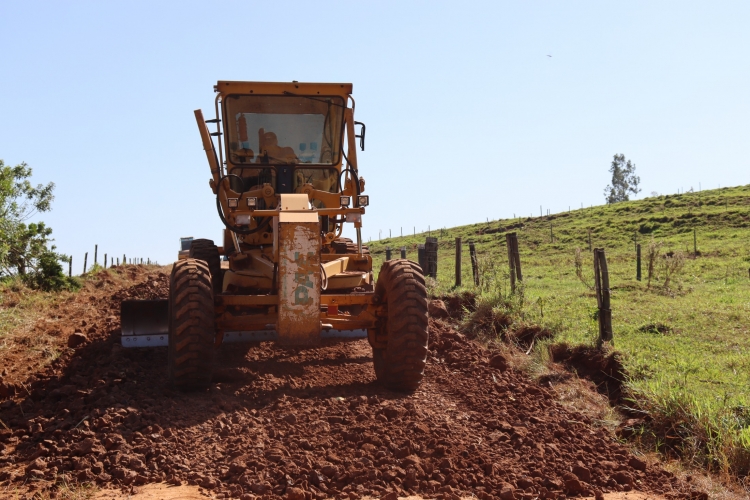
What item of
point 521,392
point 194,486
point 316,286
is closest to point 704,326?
point 521,392

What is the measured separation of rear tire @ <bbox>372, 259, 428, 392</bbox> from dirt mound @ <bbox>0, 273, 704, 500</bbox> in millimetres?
202

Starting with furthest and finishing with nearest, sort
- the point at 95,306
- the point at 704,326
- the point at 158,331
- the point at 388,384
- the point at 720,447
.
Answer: the point at 95,306
the point at 704,326
the point at 158,331
the point at 388,384
the point at 720,447

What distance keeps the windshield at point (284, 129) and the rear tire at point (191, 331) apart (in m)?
2.33

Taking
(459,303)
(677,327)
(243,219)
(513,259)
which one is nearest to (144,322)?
(243,219)

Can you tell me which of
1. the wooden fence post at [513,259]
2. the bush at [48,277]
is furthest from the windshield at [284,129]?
the bush at [48,277]

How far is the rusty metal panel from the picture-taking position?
6680mm

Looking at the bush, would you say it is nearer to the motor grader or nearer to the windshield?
the motor grader

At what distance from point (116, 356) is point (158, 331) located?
55 cm

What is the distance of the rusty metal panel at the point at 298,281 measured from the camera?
6680 mm

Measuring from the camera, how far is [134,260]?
1678 inches

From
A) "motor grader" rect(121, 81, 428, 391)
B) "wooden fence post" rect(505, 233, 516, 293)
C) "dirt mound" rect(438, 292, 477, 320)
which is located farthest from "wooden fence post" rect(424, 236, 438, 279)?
"motor grader" rect(121, 81, 428, 391)

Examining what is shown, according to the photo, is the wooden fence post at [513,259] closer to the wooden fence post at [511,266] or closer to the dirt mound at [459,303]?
the wooden fence post at [511,266]

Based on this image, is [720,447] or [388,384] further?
[388,384]

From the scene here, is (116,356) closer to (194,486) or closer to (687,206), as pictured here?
(194,486)
